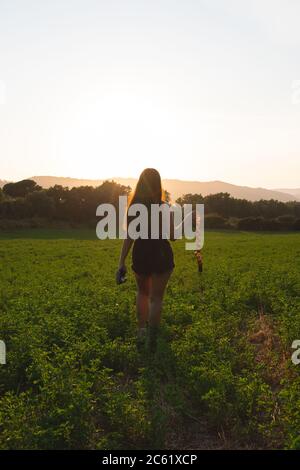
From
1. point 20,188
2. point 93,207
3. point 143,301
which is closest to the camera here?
point 143,301

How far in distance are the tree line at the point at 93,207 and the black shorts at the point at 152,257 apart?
179 feet

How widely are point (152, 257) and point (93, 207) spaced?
213 ft

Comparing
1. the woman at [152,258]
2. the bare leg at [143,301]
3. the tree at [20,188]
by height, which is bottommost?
the bare leg at [143,301]

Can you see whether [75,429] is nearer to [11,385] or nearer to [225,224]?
[11,385]

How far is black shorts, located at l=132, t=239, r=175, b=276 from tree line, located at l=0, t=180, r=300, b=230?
54488 mm

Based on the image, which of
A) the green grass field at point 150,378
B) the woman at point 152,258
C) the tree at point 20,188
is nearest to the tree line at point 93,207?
the tree at point 20,188

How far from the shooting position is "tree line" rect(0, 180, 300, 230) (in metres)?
67.8

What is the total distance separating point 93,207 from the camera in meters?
72.6

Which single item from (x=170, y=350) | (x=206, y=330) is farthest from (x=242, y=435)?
(x=206, y=330)

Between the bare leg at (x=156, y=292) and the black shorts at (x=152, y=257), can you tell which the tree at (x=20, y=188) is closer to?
the black shorts at (x=152, y=257)

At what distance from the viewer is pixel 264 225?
75688 millimetres

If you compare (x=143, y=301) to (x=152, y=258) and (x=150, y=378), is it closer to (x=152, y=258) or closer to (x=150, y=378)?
(x=152, y=258)

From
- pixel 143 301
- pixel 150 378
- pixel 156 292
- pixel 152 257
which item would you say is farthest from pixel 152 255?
pixel 150 378

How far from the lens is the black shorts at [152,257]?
820 cm
